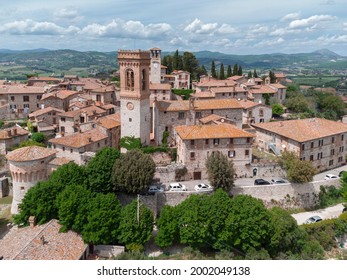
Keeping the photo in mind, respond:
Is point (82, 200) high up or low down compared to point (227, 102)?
down

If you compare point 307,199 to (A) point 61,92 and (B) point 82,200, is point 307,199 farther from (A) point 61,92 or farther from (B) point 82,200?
(A) point 61,92

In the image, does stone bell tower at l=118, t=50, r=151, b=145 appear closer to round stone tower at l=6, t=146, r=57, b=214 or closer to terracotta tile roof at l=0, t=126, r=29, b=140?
round stone tower at l=6, t=146, r=57, b=214

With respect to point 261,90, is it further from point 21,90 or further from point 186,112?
point 21,90

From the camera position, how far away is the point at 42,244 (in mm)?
29828

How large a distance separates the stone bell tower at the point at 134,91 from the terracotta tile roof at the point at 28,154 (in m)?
12.5

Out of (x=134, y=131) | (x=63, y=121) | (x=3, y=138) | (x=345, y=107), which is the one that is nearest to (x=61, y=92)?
(x=63, y=121)

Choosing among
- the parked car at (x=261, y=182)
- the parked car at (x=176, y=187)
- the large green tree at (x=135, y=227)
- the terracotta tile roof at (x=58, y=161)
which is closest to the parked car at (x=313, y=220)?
the parked car at (x=261, y=182)

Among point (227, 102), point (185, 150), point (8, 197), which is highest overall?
point (227, 102)

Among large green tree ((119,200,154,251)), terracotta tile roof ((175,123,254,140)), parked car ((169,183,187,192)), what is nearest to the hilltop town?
terracotta tile roof ((175,123,254,140))

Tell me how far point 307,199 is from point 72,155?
30176 millimetres

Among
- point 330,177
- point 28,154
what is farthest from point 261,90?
point 28,154

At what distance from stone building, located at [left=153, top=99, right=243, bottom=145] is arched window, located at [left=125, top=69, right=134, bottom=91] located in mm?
6170

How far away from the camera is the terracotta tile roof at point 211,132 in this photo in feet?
142

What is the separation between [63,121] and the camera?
57938mm
